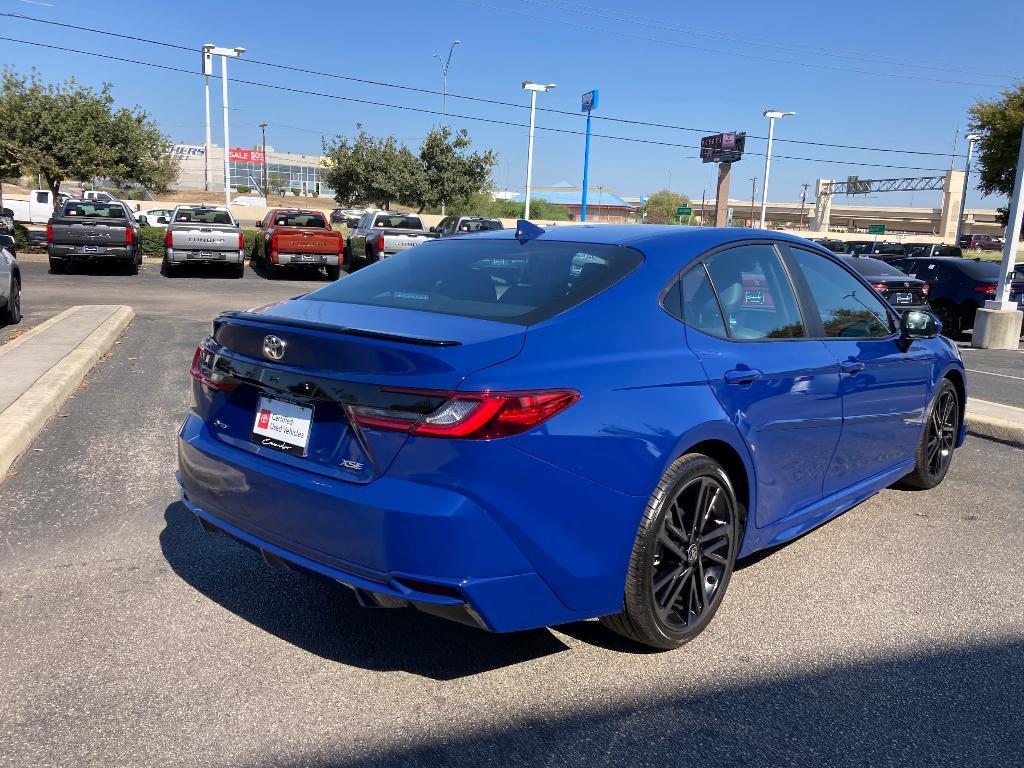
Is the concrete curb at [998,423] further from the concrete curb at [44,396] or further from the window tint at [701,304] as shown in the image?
the concrete curb at [44,396]

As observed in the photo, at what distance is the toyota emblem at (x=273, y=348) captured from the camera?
2945 mm

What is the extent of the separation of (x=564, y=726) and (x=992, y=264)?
16.5 metres

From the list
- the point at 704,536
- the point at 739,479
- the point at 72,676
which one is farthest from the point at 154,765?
the point at 739,479

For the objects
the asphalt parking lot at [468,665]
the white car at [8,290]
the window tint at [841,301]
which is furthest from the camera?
the white car at [8,290]

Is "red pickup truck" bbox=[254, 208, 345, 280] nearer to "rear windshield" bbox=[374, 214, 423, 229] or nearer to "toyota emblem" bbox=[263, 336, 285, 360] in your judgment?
"rear windshield" bbox=[374, 214, 423, 229]

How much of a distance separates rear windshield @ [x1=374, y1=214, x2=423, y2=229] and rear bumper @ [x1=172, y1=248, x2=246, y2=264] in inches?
201

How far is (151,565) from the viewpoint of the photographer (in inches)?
157

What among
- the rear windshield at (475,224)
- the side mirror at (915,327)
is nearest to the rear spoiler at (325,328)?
the side mirror at (915,327)

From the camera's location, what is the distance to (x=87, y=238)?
65.7 ft

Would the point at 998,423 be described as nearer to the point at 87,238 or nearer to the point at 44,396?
the point at 44,396

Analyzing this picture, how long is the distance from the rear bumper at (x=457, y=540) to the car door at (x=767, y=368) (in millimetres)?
853

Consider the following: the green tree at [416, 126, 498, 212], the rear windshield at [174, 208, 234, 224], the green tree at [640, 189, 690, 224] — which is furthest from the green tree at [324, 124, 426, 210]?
the green tree at [640, 189, 690, 224]

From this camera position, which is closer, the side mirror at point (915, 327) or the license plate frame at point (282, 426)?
the license plate frame at point (282, 426)

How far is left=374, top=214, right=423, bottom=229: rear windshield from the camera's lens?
24.2m
